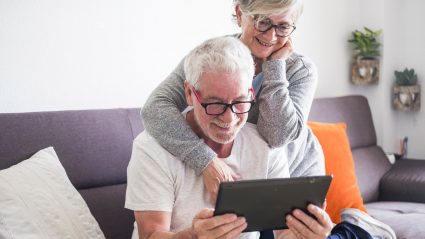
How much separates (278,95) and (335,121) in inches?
59.1

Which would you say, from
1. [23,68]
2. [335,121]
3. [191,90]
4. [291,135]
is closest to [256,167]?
[291,135]

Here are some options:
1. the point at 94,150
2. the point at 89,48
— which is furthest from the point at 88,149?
the point at 89,48

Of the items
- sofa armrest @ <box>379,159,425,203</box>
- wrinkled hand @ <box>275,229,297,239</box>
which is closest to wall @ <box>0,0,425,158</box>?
sofa armrest @ <box>379,159,425,203</box>

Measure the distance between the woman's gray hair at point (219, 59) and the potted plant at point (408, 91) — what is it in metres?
2.35

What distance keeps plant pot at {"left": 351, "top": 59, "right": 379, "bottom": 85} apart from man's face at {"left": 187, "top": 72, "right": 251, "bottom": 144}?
222 centimetres

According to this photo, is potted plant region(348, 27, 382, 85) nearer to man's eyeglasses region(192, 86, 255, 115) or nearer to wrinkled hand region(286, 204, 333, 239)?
man's eyeglasses region(192, 86, 255, 115)

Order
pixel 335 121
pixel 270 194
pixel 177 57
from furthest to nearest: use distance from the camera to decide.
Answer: pixel 335 121
pixel 177 57
pixel 270 194

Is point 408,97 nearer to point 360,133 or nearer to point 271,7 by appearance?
point 360,133

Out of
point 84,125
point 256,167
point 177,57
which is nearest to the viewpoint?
point 256,167

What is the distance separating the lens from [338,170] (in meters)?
2.43

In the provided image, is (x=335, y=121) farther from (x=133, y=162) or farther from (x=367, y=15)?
(x=133, y=162)

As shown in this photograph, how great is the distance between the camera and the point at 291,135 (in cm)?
154

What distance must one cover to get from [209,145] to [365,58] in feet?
7.31

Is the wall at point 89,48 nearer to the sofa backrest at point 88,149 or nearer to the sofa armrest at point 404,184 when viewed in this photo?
the sofa backrest at point 88,149
